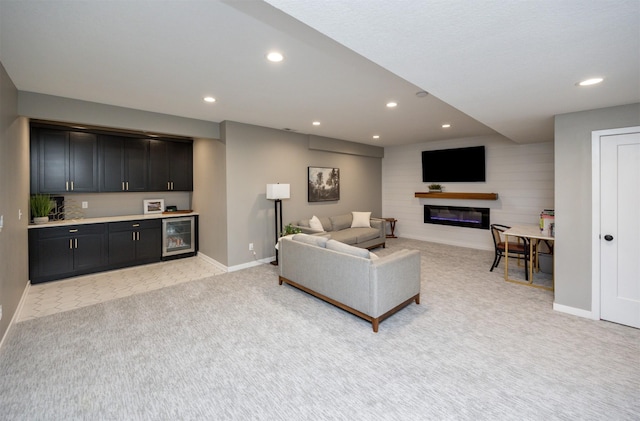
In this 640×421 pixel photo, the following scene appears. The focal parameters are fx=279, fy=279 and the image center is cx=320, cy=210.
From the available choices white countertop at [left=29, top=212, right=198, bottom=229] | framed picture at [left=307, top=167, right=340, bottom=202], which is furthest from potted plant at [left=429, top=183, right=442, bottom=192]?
white countertop at [left=29, top=212, right=198, bottom=229]

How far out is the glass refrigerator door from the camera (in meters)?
5.45

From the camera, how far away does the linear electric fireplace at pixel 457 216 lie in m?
6.41

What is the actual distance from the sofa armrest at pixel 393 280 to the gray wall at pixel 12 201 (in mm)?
3478

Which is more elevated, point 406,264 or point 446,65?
point 446,65

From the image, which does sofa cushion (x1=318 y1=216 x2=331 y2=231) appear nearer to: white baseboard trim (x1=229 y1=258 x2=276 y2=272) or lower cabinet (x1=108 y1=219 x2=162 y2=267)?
white baseboard trim (x1=229 y1=258 x2=276 y2=272)

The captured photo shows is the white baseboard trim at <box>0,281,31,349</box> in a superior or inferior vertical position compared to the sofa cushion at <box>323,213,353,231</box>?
inferior

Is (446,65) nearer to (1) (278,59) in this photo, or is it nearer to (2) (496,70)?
(2) (496,70)

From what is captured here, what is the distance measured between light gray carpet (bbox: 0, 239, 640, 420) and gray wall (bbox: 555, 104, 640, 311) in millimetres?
339

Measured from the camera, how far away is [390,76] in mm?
2844

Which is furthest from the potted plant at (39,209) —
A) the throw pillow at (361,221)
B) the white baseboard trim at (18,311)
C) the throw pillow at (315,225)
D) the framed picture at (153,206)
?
the throw pillow at (361,221)

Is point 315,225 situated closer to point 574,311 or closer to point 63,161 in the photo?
point 574,311

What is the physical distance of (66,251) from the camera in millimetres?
4332

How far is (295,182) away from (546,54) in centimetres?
455

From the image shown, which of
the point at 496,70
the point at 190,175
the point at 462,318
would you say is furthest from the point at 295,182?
the point at 496,70
